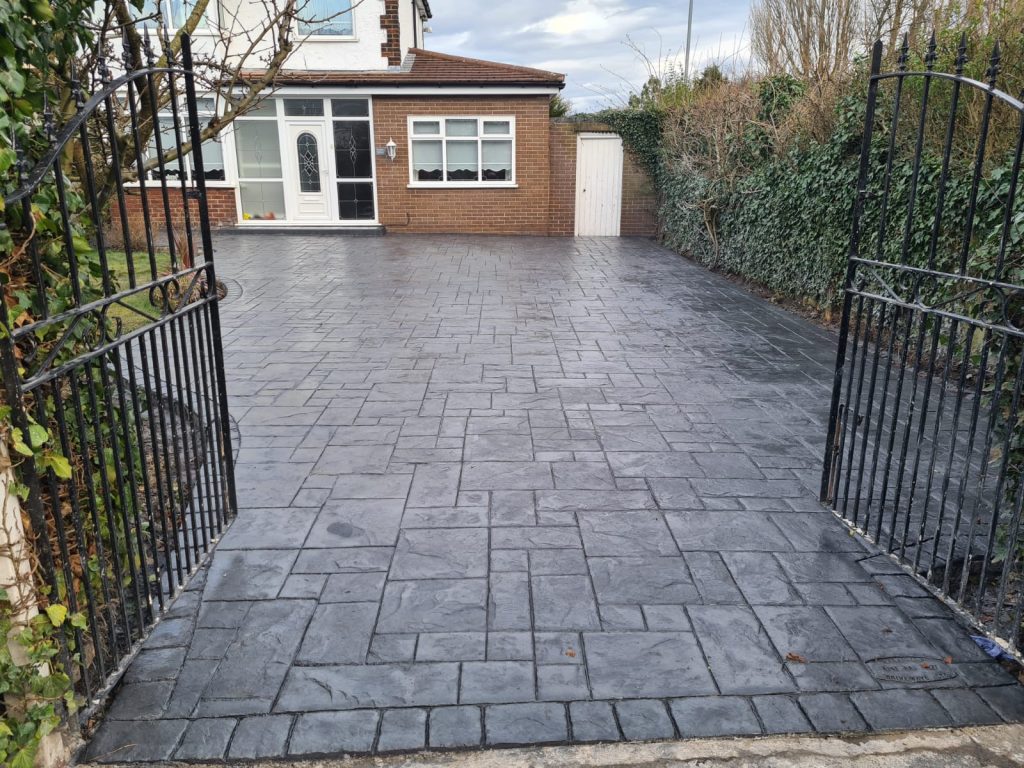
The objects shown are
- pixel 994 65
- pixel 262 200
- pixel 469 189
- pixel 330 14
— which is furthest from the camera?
pixel 262 200

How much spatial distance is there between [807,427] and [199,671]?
3975 mm

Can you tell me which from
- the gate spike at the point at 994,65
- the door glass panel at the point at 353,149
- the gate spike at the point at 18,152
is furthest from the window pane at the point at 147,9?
the door glass panel at the point at 353,149

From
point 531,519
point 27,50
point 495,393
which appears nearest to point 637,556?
point 531,519

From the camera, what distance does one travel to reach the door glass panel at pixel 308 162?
16.2 meters

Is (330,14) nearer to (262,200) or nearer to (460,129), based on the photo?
(460,129)

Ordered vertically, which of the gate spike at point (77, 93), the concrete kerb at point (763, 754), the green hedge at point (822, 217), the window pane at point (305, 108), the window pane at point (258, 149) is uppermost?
the window pane at point (305, 108)

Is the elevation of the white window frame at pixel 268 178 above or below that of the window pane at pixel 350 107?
below

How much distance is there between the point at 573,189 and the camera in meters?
16.7

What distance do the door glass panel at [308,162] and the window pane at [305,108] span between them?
0.43 m

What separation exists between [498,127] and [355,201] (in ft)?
12.0

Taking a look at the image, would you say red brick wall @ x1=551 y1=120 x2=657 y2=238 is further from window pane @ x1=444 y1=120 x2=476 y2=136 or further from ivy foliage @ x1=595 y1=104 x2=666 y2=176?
window pane @ x1=444 y1=120 x2=476 y2=136

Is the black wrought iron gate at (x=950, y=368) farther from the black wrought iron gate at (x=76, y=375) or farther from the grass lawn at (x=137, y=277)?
the grass lawn at (x=137, y=277)

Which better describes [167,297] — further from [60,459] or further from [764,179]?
[764,179]

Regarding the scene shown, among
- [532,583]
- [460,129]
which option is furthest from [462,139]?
[532,583]
